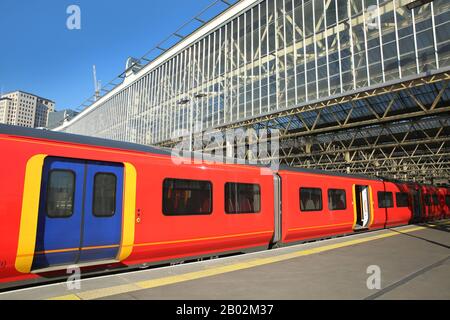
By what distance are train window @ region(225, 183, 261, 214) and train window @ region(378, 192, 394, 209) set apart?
9325 millimetres

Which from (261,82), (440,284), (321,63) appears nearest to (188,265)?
(440,284)

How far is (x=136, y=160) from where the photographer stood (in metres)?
6.95

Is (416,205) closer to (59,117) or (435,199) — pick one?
(435,199)

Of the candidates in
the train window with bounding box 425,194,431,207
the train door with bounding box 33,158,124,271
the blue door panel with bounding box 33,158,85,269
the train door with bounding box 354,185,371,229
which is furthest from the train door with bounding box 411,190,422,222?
the blue door panel with bounding box 33,158,85,269

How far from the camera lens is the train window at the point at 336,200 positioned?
12.4m

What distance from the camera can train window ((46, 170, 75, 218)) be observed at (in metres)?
5.73

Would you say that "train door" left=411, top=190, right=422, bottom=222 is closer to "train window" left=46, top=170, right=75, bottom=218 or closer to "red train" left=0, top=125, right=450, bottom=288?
"red train" left=0, top=125, right=450, bottom=288

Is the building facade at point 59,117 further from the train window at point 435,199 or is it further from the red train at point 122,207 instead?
the red train at point 122,207

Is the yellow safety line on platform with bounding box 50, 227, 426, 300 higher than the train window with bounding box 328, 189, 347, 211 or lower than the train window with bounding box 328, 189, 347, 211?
lower

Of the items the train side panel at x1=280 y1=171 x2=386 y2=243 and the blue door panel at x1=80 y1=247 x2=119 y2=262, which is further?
the train side panel at x1=280 y1=171 x2=386 y2=243

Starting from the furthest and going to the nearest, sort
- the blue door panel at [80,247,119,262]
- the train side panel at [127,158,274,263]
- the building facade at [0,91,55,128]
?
the building facade at [0,91,55,128]
the train side panel at [127,158,274,263]
the blue door panel at [80,247,119,262]

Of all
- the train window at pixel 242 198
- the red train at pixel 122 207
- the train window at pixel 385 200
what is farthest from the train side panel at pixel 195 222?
the train window at pixel 385 200
